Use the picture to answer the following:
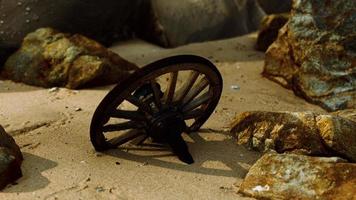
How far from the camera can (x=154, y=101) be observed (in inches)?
135

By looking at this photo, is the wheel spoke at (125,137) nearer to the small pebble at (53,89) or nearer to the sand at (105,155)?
the sand at (105,155)

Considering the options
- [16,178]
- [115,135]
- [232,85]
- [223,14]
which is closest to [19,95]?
[115,135]

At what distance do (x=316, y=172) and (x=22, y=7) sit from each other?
12.4 feet

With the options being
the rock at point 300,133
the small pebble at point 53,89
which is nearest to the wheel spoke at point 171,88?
the rock at point 300,133

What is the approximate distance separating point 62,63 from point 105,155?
5.81ft

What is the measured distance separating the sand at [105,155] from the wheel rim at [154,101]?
177mm

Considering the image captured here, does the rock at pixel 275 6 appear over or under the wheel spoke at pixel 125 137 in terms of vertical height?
under

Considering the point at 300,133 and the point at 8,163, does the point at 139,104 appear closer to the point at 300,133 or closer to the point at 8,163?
the point at 8,163

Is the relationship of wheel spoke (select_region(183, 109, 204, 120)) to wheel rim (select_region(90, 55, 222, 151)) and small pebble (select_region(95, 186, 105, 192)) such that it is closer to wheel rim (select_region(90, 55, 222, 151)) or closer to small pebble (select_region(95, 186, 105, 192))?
wheel rim (select_region(90, 55, 222, 151))

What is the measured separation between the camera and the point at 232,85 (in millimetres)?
5137

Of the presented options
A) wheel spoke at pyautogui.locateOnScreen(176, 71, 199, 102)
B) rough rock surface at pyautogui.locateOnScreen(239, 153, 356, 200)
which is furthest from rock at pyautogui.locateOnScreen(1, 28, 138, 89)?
rough rock surface at pyautogui.locateOnScreen(239, 153, 356, 200)

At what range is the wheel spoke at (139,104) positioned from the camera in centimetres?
328

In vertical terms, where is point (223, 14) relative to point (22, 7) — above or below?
below

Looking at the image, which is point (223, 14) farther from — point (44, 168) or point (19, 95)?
point (44, 168)
